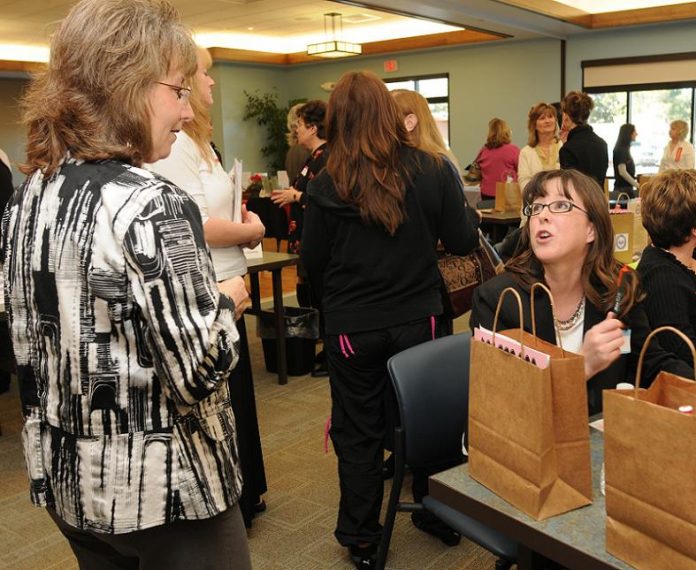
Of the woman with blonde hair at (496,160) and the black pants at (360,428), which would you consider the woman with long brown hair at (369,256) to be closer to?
the black pants at (360,428)

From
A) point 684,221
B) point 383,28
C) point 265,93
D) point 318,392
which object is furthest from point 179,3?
point 684,221

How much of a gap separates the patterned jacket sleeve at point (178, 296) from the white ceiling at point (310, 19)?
21.5ft

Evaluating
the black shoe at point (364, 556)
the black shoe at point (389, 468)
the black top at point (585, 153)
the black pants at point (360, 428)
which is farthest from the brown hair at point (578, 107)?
the black shoe at point (364, 556)

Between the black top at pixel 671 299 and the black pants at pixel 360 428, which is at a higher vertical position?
the black top at pixel 671 299

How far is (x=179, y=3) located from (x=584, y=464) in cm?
834

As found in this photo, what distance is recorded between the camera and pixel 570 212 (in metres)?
1.95

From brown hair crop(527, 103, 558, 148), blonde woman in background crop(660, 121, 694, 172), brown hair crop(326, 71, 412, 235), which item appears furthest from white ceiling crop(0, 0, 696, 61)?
brown hair crop(326, 71, 412, 235)

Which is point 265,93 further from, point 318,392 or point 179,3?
point 318,392

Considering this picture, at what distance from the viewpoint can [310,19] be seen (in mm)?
10172

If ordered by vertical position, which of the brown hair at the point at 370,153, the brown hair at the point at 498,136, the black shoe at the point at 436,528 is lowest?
Result: the black shoe at the point at 436,528

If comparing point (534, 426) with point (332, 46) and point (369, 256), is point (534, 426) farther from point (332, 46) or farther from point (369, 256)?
point (332, 46)

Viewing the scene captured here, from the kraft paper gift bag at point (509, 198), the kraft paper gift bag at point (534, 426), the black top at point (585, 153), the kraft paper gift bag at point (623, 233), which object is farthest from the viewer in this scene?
the kraft paper gift bag at point (509, 198)

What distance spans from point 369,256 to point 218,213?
50 cm

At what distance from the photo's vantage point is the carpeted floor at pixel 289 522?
246 cm
